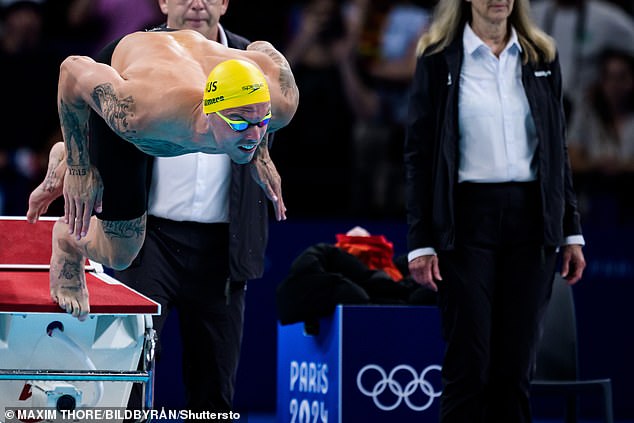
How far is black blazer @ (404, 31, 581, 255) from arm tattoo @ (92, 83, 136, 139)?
4.39 ft

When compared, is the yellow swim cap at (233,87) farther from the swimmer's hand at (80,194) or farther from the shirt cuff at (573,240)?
the shirt cuff at (573,240)

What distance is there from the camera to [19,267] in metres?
5.01

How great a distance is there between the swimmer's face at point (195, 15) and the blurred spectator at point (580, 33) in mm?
3791

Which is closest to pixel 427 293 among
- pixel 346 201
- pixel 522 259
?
pixel 522 259

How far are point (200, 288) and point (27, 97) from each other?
10.8 ft

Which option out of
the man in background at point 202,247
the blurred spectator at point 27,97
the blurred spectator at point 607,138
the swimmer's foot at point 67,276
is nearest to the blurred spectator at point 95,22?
the blurred spectator at point 27,97

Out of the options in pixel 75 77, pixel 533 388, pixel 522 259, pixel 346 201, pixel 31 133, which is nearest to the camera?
pixel 75 77

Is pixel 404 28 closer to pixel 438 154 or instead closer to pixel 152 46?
pixel 438 154

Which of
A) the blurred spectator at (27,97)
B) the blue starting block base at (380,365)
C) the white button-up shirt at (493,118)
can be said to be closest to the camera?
the white button-up shirt at (493,118)

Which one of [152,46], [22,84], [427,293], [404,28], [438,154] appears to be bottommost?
[427,293]

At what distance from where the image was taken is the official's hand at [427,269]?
4.78 metres

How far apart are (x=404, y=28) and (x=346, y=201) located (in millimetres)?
1363

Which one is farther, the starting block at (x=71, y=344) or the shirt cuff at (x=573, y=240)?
the shirt cuff at (x=573, y=240)

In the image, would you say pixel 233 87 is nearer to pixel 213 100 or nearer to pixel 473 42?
pixel 213 100
